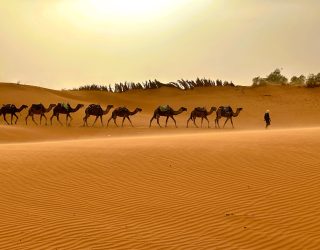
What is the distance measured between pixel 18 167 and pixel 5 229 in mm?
4479

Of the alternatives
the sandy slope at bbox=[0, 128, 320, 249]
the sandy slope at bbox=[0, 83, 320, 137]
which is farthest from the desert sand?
the sandy slope at bbox=[0, 83, 320, 137]

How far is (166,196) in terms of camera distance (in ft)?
33.3

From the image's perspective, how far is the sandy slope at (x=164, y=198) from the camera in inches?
311

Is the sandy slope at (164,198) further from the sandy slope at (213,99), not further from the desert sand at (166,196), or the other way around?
the sandy slope at (213,99)

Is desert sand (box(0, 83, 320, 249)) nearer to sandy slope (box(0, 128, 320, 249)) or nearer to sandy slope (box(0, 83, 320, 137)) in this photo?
sandy slope (box(0, 128, 320, 249))

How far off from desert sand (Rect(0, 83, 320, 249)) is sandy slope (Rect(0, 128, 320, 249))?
2cm

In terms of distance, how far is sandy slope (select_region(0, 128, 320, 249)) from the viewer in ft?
25.9

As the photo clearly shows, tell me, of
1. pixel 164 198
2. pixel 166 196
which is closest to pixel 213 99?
pixel 166 196

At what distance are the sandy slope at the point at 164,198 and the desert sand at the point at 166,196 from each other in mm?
16

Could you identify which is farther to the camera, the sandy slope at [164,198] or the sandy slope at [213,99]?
the sandy slope at [213,99]

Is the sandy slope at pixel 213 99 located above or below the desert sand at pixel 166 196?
above

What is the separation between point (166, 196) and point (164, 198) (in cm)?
13

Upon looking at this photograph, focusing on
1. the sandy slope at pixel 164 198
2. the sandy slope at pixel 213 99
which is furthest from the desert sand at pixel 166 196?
the sandy slope at pixel 213 99

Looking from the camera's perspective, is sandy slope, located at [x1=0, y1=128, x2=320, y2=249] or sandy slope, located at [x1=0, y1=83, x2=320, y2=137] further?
sandy slope, located at [x1=0, y1=83, x2=320, y2=137]
